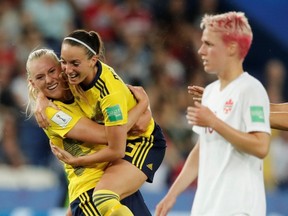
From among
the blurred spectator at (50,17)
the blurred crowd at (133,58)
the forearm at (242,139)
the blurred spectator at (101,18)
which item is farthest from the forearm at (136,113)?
the blurred spectator at (101,18)

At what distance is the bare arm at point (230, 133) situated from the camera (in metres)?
4.82

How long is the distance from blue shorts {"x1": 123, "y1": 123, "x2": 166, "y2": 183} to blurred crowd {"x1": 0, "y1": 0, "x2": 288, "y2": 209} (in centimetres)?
410

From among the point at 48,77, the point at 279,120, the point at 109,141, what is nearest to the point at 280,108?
the point at 279,120

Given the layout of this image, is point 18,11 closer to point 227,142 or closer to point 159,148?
point 159,148

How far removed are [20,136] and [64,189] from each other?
3.41ft

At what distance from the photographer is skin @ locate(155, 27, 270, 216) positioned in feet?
15.8

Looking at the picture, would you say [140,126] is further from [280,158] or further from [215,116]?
[280,158]

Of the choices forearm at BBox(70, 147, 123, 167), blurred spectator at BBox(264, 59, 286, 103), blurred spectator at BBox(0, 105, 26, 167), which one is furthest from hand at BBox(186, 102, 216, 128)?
blurred spectator at BBox(264, 59, 286, 103)

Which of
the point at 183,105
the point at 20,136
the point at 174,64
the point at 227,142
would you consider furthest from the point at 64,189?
the point at 227,142

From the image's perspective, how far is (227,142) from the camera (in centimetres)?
498

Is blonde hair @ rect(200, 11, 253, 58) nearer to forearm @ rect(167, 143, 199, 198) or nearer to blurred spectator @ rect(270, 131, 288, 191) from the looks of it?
forearm @ rect(167, 143, 199, 198)

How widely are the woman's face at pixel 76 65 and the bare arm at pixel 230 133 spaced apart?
865 mm

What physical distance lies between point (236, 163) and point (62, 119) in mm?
1213

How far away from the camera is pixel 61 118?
219 inches
